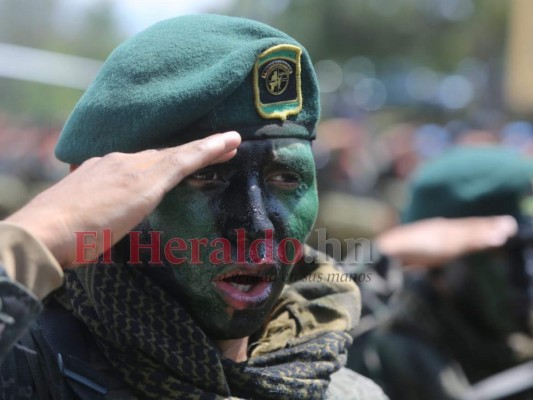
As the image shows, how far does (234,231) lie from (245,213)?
0.14 feet

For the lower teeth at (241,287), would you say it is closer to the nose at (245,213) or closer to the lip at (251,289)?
the lip at (251,289)

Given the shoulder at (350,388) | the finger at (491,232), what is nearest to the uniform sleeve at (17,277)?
the shoulder at (350,388)

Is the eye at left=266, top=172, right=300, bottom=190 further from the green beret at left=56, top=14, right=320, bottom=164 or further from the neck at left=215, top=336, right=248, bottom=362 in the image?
the neck at left=215, top=336, right=248, bottom=362

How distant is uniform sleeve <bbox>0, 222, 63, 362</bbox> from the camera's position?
1510 millimetres

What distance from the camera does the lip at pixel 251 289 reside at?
197 centimetres

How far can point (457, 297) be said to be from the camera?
4.32 metres

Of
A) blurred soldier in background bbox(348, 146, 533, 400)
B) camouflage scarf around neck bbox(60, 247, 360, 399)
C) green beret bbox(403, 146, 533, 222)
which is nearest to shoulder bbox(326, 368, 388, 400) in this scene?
camouflage scarf around neck bbox(60, 247, 360, 399)

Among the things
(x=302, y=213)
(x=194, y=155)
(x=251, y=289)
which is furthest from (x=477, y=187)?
(x=194, y=155)

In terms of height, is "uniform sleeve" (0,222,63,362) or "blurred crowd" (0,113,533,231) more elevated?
"uniform sleeve" (0,222,63,362)

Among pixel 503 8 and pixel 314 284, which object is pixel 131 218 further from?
pixel 503 8

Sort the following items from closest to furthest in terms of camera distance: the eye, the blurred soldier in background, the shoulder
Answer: the eye, the shoulder, the blurred soldier in background

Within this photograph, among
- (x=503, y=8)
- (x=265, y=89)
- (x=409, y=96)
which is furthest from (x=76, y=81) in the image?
(x=265, y=89)

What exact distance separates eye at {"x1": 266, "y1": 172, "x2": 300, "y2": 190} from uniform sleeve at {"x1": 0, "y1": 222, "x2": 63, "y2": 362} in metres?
0.62

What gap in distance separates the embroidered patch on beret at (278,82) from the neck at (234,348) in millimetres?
497
